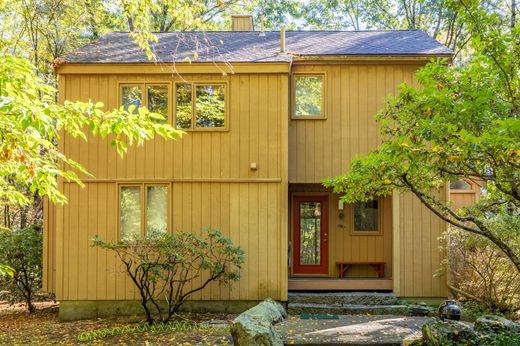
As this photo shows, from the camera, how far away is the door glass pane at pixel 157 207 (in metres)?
9.82

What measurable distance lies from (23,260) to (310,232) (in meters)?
6.39

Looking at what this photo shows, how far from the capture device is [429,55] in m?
10.3

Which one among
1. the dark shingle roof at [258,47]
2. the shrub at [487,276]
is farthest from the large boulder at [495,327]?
the dark shingle roof at [258,47]

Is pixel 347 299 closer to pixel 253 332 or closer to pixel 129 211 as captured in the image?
pixel 253 332

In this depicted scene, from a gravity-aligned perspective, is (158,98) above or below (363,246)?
above

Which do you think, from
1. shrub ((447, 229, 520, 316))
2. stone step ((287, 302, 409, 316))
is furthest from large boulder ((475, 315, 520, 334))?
stone step ((287, 302, 409, 316))

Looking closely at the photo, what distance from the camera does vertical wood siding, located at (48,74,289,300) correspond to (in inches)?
383

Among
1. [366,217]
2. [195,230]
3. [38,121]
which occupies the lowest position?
[195,230]

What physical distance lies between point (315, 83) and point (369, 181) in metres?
4.71

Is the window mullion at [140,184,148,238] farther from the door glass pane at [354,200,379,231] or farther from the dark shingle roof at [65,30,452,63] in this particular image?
the door glass pane at [354,200,379,231]

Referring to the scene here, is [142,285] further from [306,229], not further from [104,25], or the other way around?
[104,25]

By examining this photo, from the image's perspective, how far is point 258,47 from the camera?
11180 mm

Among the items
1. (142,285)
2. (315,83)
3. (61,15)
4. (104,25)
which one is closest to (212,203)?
(142,285)

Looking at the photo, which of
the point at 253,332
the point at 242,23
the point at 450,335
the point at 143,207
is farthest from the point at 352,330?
the point at 242,23
